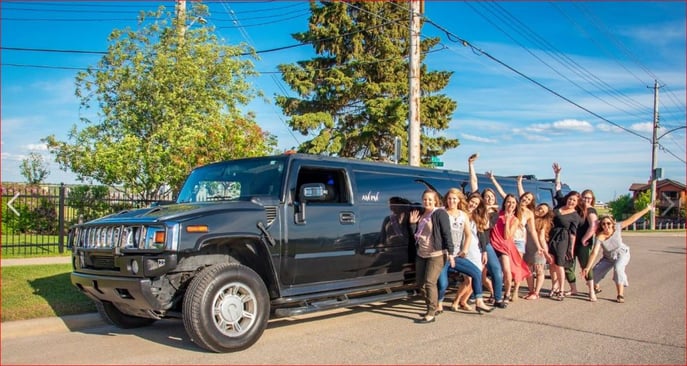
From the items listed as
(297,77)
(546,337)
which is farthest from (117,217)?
(297,77)

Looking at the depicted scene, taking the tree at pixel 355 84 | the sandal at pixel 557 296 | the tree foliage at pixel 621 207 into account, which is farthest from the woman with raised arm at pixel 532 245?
the tree foliage at pixel 621 207

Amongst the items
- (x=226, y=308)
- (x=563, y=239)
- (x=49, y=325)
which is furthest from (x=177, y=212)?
(x=563, y=239)

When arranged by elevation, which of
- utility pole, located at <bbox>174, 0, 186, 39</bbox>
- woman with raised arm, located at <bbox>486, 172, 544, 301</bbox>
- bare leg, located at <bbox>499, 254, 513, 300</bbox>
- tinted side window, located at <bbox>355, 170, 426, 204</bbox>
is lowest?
bare leg, located at <bbox>499, 254, 513, 300</bbox>

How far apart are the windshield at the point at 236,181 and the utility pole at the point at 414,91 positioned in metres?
7.40

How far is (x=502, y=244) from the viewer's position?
900cm

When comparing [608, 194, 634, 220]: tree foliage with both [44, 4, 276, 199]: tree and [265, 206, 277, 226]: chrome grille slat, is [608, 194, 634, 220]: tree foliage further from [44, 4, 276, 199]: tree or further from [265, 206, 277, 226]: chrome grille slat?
[265, 206, 277, 226]: chrome grille slat

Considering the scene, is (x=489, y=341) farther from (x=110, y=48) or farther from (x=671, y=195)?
(x=671, y=195)

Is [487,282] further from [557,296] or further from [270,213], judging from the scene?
[270,213]

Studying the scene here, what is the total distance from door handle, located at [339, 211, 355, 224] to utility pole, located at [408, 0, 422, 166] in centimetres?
719

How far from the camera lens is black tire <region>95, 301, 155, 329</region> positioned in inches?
268

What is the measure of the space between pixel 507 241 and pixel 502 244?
10cm

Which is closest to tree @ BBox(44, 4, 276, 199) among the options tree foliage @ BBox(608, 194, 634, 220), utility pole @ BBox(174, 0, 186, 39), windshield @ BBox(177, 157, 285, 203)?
utility pole @ BBox(174, 0, 186, 39)

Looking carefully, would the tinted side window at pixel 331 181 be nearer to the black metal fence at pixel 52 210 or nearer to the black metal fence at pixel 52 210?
the black metal fence at pixel 52 210

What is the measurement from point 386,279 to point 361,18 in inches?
929
